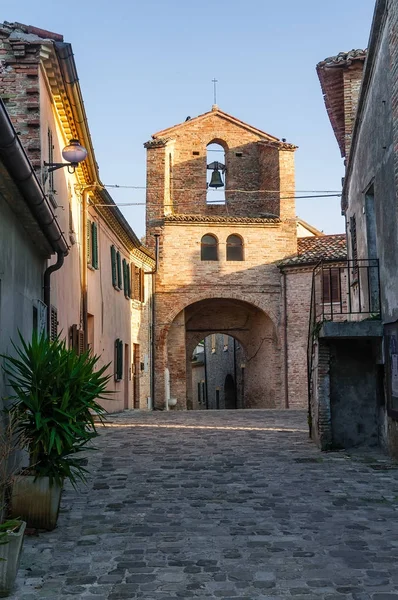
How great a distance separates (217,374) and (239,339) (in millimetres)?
11508

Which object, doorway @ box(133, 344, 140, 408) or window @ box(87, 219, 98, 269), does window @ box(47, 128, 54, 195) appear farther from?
doorway @ box(133, 344, 140, 408)

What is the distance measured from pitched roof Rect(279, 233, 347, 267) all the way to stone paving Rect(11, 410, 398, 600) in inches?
669

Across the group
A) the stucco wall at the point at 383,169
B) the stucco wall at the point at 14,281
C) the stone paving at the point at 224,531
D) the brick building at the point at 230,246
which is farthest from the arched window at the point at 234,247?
the stucco wall at the point at 14,281

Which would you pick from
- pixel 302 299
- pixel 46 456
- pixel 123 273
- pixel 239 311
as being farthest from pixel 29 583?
pixel 239 311

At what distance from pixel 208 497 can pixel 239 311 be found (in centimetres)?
2333

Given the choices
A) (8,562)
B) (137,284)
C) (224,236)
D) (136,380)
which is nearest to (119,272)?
(137,284)

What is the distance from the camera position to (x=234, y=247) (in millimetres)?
28562

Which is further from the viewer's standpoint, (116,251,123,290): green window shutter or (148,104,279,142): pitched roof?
(148,104,279,142): pitched roof

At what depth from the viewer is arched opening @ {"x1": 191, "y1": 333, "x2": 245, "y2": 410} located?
3788cm

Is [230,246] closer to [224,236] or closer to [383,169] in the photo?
[224,236]

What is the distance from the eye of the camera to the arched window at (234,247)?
28.5 m

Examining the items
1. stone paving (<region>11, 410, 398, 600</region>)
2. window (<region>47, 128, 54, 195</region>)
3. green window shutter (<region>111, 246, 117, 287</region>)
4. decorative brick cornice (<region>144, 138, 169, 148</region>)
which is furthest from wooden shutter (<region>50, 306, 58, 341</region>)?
decorative brick cornice (<region>144, 138, 169, 148</region>)

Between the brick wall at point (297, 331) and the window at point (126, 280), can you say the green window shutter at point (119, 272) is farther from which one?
the brick wall at point (297, 331)

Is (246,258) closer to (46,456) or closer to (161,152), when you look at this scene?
(161,152)
